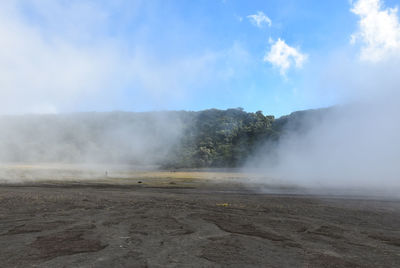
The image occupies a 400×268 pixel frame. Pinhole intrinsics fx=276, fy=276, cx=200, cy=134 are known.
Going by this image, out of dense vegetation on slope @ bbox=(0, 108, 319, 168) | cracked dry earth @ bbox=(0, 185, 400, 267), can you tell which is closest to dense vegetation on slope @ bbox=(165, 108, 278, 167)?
dense vegetation on slope @ bbox=(0, 108, 319, 168)

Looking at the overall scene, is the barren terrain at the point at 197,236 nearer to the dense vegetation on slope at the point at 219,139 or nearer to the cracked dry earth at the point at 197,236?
the cracked dry earth at the point at 197,236

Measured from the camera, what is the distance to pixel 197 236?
22.9 ft

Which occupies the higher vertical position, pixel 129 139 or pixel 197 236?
pixel 129 139

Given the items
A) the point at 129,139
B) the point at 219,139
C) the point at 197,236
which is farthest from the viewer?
the point at 219,139

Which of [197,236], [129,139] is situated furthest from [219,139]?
[197,236]

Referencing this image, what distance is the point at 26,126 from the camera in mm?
33531

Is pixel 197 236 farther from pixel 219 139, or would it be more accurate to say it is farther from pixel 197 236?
pixel 219 139

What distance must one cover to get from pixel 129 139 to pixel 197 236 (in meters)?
36.9

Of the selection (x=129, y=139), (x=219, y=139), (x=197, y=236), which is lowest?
(x=197, y=236)

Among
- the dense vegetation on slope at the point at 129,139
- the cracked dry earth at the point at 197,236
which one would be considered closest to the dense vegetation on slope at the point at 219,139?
the dense vegetation on slope at the point at 129,139

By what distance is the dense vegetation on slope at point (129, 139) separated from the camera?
3334 centimetres

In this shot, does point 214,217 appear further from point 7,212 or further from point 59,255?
point 7,212

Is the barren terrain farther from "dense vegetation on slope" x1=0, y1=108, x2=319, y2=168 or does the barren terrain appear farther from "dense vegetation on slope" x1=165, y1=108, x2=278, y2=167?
"dense vegetation on slope" x1=165, y1=108, x2=278, y2=167

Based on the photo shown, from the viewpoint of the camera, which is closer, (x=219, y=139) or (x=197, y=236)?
(x=197, y=236)
